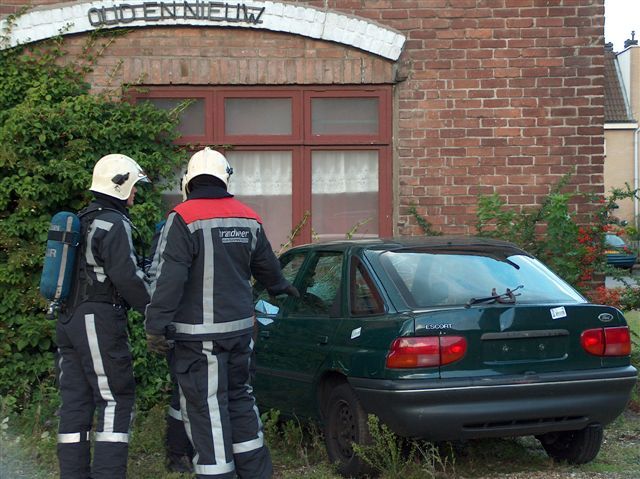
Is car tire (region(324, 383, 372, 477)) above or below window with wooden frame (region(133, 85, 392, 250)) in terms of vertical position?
below

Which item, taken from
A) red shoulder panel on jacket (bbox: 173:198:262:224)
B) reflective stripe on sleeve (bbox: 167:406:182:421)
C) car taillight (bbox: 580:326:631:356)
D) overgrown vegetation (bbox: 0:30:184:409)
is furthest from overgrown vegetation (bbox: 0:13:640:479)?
red shoulder panel on jacket (bbox: 173:198:262:224)

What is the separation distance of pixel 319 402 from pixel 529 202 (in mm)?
4188

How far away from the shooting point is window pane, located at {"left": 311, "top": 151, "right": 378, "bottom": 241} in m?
9.88

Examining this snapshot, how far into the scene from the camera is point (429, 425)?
5473 mm

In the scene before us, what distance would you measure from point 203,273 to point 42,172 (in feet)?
12.7

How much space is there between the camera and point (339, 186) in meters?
9.89

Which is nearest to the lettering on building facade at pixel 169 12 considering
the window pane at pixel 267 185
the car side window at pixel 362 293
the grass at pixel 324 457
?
the window pane at pixel 267 185

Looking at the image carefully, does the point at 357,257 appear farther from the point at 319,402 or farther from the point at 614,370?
the point at 614,370

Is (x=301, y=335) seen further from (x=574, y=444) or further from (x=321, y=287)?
(x=574, y=444)

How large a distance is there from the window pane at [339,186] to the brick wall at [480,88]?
15.7 inches

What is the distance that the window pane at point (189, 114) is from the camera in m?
9.63

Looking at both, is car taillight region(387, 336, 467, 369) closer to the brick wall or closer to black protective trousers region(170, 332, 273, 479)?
black protective trousers region(170, 332, 273, 479)

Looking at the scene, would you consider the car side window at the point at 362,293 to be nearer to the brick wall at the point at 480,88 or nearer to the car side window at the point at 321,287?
the car side window at the point at 321,287

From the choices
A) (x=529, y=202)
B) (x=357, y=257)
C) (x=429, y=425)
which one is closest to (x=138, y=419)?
(x=357, y=257)
